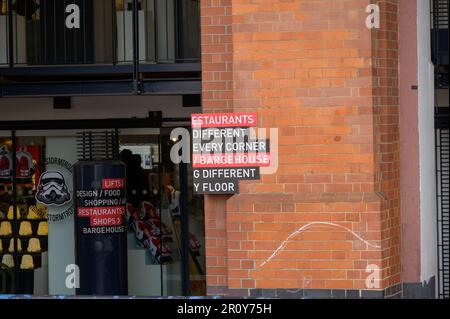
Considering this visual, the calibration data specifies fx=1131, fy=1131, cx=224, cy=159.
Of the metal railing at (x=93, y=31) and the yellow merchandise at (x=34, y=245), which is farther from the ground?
the metal railing at (x=93, y=31)

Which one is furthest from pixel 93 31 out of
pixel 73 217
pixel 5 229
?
pixel 5 229

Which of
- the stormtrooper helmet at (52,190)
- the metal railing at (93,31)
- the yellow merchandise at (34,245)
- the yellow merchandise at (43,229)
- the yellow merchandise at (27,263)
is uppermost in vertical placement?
the metal railing at (93,31)

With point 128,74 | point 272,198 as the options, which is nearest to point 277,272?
point 272,198

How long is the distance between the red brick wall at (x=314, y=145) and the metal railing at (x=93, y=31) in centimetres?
307

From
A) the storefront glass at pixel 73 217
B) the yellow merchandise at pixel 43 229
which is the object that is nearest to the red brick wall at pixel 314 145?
the storefront glass at pixel 73 217

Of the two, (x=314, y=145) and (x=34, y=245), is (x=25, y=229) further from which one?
(x=314, y=145)

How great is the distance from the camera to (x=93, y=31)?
1437cm

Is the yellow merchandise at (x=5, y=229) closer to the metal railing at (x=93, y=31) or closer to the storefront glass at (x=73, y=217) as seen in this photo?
the storefront glass at (x=73, y=217)

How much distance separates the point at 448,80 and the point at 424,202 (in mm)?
1648

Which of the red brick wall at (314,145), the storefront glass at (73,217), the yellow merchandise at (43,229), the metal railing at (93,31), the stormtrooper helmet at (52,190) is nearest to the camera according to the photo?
the red brick wall at (314,145)

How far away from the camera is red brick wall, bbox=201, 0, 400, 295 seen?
1072 cm

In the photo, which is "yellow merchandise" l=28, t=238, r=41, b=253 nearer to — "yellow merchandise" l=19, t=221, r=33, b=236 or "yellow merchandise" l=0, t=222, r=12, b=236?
"yellow merchandise" l=19, t=221, r=33, b=236

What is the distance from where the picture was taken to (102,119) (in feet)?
48.6

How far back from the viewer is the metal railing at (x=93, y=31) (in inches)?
549
